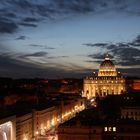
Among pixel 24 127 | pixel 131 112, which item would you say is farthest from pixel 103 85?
pixel 24 127

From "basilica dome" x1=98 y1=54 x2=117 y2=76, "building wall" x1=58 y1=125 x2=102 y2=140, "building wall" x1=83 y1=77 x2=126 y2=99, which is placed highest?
"basilica dome" x1=98 y1=54 x2=117 y2=76

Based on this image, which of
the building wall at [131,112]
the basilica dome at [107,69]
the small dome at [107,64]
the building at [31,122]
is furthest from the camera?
the small dome at [107,64]

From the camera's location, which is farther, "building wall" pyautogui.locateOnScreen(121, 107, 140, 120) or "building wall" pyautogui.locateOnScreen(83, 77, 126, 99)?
"building wall" pyautogui.locateOnScreen(83, 77, 126, 99)

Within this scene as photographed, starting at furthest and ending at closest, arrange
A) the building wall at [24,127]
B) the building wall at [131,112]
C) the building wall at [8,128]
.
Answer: the building wall at [131,112]
the building wall at [24,127]
the building wall at [8,128]

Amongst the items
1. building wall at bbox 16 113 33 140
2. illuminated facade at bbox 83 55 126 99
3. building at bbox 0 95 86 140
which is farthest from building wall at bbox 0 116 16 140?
illuminated facade at bbox 83 55 126 99

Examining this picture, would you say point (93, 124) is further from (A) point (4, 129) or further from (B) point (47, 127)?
(B) point (47, 127)

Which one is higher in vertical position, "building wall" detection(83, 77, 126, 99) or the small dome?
the small dome

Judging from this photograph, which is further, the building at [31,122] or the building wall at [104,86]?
the building wall at [104,86]

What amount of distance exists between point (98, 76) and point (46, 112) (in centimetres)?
8301

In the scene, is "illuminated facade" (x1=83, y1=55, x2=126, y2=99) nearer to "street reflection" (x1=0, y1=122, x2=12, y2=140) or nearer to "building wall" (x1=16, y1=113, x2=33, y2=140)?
"building wall" (x1=16, y1=113, x2=33, y2=140)

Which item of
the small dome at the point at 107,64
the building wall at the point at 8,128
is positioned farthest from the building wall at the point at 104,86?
the building wall at the point at 8,128

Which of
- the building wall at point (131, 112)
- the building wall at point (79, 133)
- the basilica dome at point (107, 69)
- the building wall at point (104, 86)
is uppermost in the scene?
the basilica dome at point (107, 69)

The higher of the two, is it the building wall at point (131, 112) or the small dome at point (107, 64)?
the small dome at point (107, 64)

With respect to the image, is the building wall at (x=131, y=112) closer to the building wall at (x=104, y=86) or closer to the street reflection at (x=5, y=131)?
the street reflection at (x=5, y=131)
